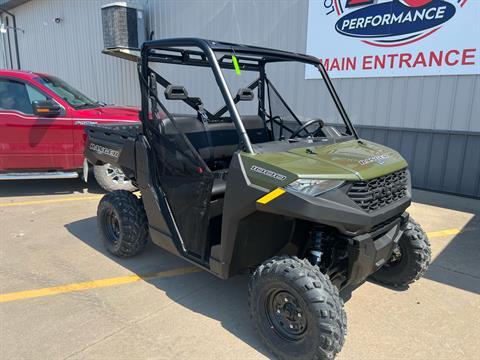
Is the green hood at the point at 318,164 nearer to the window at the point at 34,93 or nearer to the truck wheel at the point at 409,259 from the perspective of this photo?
the truck wheel at the point at 409,259

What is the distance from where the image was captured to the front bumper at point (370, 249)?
2564mm

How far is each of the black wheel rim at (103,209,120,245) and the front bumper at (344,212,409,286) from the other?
2429 mm

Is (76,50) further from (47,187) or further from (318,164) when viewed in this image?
(318,164)

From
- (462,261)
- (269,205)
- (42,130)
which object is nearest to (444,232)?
(462,261)

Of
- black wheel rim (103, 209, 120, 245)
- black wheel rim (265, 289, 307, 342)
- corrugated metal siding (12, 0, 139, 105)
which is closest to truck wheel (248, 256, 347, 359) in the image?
black wheel rim (265, 289, 307, 342)

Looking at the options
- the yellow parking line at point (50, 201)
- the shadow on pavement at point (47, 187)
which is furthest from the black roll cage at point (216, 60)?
the shadow on pavement at point (47, 187)

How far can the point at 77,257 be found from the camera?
4.12 m

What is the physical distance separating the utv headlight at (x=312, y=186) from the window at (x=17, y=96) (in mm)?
5301

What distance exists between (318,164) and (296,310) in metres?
0.95

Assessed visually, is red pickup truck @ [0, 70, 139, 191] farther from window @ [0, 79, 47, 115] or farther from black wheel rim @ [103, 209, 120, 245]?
black wheel rim @ [103, 209, 120, 245]

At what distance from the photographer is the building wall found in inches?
245

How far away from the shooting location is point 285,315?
2.59m

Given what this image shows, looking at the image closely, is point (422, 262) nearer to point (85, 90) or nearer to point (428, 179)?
point (428, 179)

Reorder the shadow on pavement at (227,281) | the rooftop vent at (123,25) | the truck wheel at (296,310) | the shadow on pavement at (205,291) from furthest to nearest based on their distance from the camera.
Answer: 1. the rooftop vent at (123,25)
2. the shadow on pavement at (227,281)
3. the shadow on pavement at (205,291)
4. the truck wheel at (296,310)
